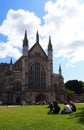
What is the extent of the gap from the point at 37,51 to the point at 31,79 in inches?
367

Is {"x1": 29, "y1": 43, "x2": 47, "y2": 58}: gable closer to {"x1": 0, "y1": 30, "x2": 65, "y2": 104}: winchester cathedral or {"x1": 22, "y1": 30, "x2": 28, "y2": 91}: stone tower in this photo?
{"x1": 0, "y1": 30, "x2": 65, "y2": 104}: winchester cathedral

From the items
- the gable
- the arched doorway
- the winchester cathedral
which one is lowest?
the arched doorway

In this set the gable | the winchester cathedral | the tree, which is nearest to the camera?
the winchester cathedral

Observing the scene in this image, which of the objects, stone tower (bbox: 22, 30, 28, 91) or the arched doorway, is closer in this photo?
stone tower (bbox: 22, 30, 28, 91)

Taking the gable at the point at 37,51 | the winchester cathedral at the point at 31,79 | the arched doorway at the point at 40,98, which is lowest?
the arched doorway at the point at 40,98

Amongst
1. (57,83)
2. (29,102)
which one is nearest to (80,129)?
(29,102)

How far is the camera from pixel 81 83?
368 ft

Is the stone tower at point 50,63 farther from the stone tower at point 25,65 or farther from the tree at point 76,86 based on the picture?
the tree at point 76,86

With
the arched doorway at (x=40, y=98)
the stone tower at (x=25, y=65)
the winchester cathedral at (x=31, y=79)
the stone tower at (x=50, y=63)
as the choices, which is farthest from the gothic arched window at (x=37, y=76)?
the arched doorway at (x=40, y=98)

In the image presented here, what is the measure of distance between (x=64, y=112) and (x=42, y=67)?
192ft

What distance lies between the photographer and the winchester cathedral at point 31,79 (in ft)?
243

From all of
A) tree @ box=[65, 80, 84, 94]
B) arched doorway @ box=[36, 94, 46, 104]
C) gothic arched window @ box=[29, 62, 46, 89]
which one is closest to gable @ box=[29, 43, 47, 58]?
gothic arched window @ box=[29, 62, 46, 89]

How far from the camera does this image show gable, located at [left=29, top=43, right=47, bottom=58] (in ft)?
264

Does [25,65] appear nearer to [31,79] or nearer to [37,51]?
[31,79]
